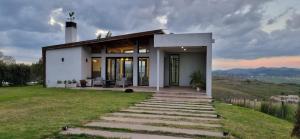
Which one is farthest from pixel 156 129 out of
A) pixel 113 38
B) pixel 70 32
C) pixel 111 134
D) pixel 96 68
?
pixel 70 32

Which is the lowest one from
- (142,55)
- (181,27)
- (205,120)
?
(205,120)

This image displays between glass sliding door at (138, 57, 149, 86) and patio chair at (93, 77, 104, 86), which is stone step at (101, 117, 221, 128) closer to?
glass sliding door at (138, 57, 149, 86)

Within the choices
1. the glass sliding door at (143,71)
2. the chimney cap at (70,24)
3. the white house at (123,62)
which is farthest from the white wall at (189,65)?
the chimney cap at (70,24)

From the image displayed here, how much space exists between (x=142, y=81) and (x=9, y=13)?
11176 millimetres

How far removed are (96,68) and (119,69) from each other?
5.94 feet

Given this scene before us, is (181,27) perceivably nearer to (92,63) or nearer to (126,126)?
(92,63)

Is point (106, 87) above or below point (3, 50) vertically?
below

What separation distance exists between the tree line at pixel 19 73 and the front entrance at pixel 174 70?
45.1ft

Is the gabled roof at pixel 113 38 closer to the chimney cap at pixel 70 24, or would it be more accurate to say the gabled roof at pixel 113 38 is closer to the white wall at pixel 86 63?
the white wall at pixel 86 63

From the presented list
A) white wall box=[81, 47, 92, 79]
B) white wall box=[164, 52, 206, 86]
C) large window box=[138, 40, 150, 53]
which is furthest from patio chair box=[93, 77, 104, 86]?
white wall box=[164, 52, 206, 86]

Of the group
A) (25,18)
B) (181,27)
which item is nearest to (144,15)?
(181,27)

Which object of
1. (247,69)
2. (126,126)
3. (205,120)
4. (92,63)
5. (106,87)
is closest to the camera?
(126,126)

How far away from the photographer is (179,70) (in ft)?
51.6

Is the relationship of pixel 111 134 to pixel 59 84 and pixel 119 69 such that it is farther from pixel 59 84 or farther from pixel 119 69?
pixel 59 84
